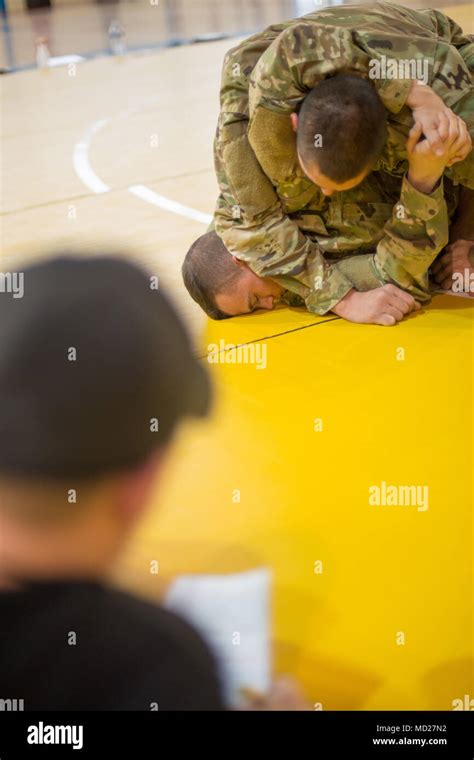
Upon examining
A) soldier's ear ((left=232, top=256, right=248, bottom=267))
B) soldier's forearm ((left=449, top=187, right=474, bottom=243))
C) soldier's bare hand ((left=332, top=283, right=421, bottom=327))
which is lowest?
soldier's bare hand ((left=332, top=283, right=421, bottom=327))

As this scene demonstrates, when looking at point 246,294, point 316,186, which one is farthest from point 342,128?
point 246,294

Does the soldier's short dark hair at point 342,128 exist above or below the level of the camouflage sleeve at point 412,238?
above

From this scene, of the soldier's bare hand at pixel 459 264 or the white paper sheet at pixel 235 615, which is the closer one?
the white paper sheet at pixel 235 615

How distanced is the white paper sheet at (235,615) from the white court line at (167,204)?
7.79 feet

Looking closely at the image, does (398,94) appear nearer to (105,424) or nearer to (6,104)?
(105,424)

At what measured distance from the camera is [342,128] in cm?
293

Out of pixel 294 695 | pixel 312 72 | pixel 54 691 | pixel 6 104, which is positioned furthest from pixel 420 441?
pixel 6 104

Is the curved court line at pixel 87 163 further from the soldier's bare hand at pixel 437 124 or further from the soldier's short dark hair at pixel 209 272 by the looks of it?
the soldier's bare hand at pixel 437 124

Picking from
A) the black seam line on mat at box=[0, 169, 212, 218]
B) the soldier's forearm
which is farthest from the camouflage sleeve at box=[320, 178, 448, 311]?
the black seam line on mat at box=[0, 169, 212, 218]

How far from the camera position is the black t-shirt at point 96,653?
1.11 m

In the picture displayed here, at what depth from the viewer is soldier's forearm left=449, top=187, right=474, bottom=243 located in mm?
3525

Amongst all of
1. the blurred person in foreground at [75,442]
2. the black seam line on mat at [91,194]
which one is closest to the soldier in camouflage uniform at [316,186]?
the black seam line on mat at [91,194]

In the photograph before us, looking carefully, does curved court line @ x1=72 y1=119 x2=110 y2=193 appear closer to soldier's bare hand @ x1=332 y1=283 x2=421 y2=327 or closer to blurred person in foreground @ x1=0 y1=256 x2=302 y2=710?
soldier's bare hand @ x1=332 y1=283 x2=421 y2=327

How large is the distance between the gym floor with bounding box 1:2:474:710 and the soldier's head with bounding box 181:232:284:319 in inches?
2.1
